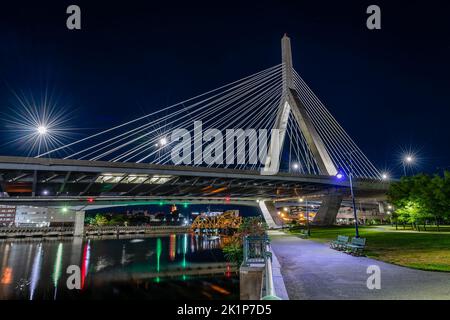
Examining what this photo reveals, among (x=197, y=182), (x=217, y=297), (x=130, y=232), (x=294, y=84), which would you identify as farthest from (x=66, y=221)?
(x=217, y=297)

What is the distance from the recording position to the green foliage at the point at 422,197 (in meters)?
31.9

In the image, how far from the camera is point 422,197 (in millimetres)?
34250

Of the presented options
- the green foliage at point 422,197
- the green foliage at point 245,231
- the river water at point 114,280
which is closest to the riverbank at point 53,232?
the river water at point 114,280

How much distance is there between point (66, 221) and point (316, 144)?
380 ft

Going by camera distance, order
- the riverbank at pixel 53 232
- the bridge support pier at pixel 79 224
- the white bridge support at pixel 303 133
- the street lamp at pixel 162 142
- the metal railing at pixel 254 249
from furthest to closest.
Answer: the riverbank at pixel 53 232 → the bridge support pier at pixel 79 224 → the white bridge support at pixel 303 133 → the street lamp at pixel 162 142 → the metal railing at pixel 254 249

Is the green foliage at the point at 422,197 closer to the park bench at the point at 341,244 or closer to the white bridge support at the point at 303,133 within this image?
the white bridge support at the point at 303,133

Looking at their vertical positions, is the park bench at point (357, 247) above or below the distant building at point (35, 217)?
above

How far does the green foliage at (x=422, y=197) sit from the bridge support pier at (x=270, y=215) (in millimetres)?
23200

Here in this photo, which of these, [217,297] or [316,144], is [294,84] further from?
[217,297]

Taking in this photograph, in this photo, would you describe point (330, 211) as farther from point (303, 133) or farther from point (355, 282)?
point (355, 282)

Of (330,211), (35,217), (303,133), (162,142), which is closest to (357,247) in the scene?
(162,142)

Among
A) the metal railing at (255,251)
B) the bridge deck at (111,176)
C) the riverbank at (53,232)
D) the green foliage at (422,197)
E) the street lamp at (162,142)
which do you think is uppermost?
the street lamp at (162,142)

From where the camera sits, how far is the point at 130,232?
8781cm

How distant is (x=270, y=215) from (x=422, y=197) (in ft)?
101
